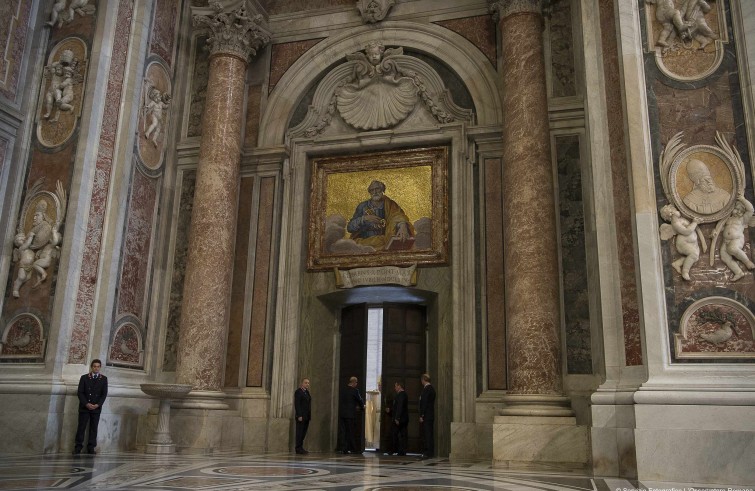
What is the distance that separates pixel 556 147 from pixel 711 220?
309 cm

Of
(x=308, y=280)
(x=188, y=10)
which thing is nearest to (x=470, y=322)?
(x=308, y=280)

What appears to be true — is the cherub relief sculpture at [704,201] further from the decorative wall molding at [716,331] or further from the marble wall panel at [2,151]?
the marble wall panel at [2,151]

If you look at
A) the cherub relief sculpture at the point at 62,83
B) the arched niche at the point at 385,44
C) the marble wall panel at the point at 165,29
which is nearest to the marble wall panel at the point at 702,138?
the arched niche at the point at 385,44

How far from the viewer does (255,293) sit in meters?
10.6

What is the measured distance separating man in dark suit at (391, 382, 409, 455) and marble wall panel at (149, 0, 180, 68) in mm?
6337

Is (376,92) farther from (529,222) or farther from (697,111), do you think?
(697,111)

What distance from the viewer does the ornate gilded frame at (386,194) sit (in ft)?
33.6

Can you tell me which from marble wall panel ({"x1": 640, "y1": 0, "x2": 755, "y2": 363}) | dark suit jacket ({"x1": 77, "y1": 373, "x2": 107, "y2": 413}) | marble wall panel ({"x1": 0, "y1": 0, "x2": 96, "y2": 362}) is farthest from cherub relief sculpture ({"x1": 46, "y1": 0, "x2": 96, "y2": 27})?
marble wall panel ({"x1": 640, "y1": 0, "x2": 755, "y2": 363})

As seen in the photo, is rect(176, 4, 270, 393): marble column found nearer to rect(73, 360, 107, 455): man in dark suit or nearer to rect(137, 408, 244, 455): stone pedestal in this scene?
rect(137, 408, 244, 455): stone pedestal

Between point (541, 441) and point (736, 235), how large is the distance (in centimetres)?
306

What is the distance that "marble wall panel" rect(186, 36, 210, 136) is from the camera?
1144 centimetres

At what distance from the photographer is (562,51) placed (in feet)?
32.9

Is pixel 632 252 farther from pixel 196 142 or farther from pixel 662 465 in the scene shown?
pixel 196 142

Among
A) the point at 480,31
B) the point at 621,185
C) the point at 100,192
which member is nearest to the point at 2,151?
the point at 100,192
